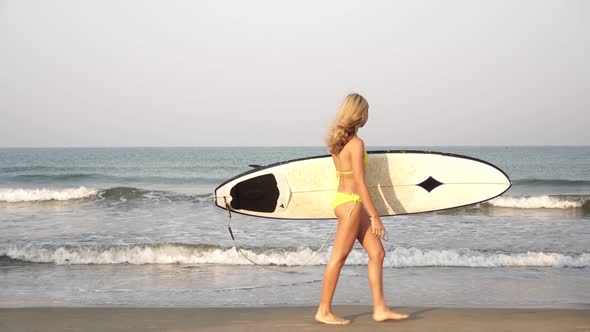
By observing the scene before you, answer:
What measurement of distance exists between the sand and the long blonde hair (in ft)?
4.37

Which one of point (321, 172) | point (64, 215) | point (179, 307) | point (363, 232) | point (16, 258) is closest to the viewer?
point (363, 232)

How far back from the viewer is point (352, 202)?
149 inches

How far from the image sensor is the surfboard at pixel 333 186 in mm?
5250

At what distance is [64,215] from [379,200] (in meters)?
9.22

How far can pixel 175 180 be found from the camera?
85.5ft

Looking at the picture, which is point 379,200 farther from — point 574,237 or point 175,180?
point 175,180

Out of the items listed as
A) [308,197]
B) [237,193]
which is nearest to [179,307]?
[237,193]

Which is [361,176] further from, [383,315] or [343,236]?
[383,315]

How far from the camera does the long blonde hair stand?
3629 millimetres

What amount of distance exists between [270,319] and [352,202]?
125 centimetres

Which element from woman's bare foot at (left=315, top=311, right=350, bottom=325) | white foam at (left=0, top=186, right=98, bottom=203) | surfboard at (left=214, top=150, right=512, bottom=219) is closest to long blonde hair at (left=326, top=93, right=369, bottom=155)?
woman's bare foot at (left=315, top=311, right=350, bottom=325)

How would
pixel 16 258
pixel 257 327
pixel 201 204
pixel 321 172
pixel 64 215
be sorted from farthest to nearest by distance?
pixel 201 204 < pixel 64 215 < pixel 16 258 < pixel 321 172 < pixel 257 327

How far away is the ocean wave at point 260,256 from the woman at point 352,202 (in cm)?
323

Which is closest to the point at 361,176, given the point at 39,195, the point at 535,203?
the point at 535,203
